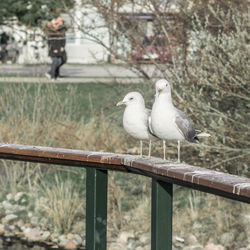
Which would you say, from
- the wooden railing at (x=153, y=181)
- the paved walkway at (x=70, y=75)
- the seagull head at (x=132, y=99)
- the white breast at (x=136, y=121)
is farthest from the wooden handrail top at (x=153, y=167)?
the paved walkway at (x=70, y=75)

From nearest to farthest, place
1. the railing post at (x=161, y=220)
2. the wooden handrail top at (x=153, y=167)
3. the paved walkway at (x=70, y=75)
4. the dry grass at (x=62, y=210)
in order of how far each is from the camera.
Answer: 1. the wooden handrail top at (x=153, y=167)
2. the railing post at (x=161, y=220)
3. the dry grass at (x=62, y=210)
4. the paved walkway at (x=70, y=75)

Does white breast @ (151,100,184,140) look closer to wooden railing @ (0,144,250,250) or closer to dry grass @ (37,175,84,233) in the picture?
wooden railing @ (0,144,250,250)

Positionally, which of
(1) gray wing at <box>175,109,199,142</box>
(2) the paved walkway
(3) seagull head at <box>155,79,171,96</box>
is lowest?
(1) gray wing at <box>175,109,199,142</box>

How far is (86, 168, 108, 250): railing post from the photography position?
140 inches

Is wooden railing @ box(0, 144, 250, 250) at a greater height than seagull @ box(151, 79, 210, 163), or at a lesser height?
lesser

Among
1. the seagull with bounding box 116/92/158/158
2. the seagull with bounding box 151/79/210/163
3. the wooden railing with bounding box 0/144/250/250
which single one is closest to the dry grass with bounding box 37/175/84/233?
the wooden railing with bounding box 0/144/250/250

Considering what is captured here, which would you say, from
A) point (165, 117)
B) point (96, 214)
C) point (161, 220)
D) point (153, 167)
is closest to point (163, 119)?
point (165, 117)

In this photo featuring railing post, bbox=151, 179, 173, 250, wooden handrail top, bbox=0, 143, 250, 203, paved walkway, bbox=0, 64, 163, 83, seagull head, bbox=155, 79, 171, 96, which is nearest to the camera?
wooden handrail top, bbox=0, 143, 250, 203

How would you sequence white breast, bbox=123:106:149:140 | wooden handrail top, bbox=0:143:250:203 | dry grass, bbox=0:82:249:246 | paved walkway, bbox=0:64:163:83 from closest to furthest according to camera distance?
wooden handrail top, bbox=0:143:250:203, white breast, bbox=123:106:149:140, dry grass, bbox=0:82:249:246, paved walkway, bbox=0:64:163:83

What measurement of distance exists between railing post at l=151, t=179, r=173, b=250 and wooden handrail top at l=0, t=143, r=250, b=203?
0.07 metres

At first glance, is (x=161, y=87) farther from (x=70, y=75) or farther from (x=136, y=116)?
(x=70, y=75)

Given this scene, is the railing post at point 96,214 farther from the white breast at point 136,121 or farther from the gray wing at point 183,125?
the gray wing at point 183,125

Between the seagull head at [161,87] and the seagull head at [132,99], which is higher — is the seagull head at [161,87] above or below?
above

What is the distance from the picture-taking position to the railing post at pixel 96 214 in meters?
3.54
